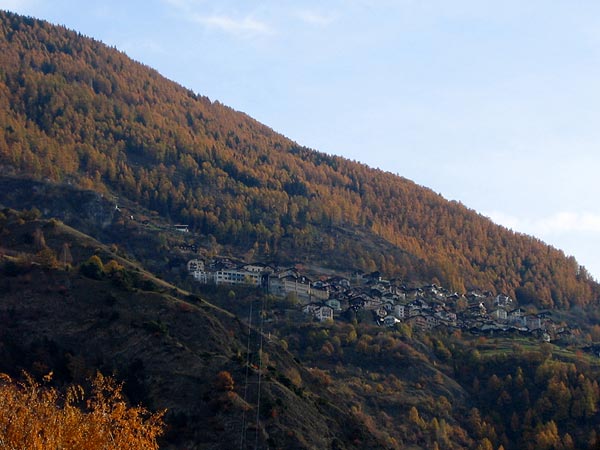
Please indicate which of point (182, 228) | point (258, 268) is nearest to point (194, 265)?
point (258, 268)

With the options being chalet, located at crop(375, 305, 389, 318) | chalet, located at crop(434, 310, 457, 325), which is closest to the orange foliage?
chalet, located at crop(375, 305, 389, 318)

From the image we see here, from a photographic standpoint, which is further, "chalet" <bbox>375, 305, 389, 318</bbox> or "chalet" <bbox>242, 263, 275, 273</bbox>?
"chalet" <bbox>242, 263, 275, 273</bbox>

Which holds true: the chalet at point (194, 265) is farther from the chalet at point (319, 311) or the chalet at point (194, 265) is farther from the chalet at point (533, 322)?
the chalet at point (533, 322)

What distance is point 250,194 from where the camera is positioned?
154750 millimetres

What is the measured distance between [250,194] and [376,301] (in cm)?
4801

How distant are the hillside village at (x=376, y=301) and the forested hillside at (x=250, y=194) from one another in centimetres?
1055

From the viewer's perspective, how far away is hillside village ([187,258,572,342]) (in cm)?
10438

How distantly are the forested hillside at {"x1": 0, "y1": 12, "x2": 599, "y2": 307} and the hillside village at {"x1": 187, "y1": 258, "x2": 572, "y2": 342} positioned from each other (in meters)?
10.5

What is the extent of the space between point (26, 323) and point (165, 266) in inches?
1669

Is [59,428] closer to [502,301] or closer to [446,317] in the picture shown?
[446,317]

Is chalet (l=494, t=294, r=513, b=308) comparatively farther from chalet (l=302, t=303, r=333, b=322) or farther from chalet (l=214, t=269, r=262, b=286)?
chalet (l=214, t=269, r=262, b=286)

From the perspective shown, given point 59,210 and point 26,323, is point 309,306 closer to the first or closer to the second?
point 59,210

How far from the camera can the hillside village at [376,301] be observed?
104 m

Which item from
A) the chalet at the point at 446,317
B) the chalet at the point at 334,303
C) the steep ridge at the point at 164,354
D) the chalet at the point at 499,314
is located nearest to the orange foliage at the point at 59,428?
the steep ridge at the point at 164,354
